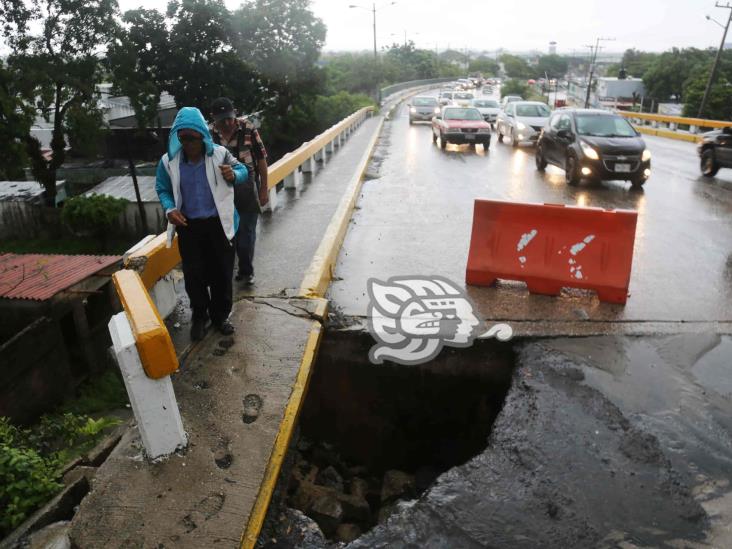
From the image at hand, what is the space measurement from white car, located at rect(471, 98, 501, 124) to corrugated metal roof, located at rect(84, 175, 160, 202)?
708 inches

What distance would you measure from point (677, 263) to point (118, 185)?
87.2ft

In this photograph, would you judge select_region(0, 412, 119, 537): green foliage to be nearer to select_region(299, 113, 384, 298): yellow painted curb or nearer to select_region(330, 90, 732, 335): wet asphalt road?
select_region(299, 113, 384, 298): yellow painted curb

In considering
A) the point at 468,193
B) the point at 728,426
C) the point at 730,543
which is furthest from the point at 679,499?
the point at 468,193

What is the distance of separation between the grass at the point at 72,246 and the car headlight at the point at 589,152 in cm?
1854

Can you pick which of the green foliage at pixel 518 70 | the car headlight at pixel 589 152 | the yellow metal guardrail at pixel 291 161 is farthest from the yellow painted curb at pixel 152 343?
the green foliage at pixel 518 70

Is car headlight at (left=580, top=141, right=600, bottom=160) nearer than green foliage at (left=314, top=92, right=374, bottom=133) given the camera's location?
Yes

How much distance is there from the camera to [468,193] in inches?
476

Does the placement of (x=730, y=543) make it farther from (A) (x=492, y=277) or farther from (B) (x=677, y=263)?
(B) (x=677, y=263)

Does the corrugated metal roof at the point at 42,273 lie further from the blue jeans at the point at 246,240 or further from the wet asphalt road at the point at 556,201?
the wet asphalt road at the point at 556,201

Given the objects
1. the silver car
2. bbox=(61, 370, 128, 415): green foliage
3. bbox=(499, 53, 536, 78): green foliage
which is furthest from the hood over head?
bbox=(499, 53, 536, 78): green foliage

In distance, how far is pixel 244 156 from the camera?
5242 mm

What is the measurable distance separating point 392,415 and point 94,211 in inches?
833

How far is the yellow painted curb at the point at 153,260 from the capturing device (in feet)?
15.3

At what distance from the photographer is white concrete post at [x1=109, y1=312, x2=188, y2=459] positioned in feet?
9.73
